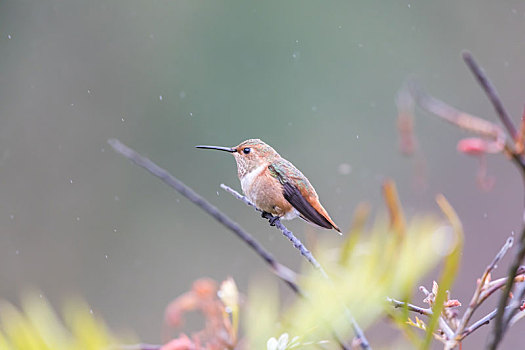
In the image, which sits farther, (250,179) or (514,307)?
(250,179)

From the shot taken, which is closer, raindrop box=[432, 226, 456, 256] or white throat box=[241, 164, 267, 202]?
raindrop box=[432, 226, 456, 256]

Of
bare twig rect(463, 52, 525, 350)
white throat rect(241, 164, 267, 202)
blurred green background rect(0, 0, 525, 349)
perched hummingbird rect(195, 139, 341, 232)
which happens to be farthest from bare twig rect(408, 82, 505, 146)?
blurred green background rect(0, 0, 525, 349)

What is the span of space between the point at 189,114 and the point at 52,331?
9.88 metres

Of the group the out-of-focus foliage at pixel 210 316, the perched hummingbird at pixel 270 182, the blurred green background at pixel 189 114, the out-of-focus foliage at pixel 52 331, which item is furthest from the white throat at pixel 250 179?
the blurred green background at pixel 189 114

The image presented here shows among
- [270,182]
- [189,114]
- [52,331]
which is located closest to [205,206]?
[52,331]

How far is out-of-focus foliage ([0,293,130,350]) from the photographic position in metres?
0.39

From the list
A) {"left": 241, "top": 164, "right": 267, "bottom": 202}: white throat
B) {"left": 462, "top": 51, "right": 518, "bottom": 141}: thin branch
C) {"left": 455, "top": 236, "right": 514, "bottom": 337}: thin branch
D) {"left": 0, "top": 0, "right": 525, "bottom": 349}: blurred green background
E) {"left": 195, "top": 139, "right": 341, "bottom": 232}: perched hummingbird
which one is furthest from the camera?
{"left": 0, "top": 0, "right": 525, "bottom": 349}: blurred green background

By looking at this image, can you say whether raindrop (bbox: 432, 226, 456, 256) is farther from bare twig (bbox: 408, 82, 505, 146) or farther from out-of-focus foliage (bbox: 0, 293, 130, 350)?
out-of-focus foliage (bbox: 0, 293, 130, 350)

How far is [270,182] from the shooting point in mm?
1672

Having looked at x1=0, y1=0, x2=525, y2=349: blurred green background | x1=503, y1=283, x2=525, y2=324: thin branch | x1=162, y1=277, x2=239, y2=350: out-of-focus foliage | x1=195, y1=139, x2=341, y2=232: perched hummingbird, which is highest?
x1=0, y1=0, x2=525, y2=349: blurred green background

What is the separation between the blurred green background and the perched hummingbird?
7.01m

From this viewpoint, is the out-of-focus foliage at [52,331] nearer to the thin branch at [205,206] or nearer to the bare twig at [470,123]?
the thin branch at [205,206]

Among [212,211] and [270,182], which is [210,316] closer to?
[212,211]

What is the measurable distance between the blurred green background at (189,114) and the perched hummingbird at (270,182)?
7.01m
